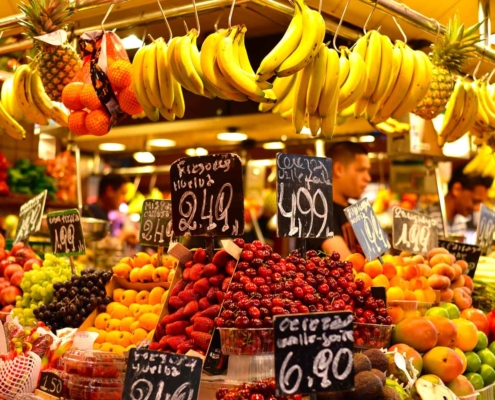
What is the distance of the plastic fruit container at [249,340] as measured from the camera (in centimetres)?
226

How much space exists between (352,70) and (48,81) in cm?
164

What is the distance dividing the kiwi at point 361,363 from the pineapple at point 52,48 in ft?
7.64

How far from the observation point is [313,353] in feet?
6.06

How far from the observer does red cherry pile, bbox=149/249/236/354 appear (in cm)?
252

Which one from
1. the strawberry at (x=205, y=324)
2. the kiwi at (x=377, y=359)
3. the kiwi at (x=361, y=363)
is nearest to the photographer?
the kiwi at (x=361, y=363)

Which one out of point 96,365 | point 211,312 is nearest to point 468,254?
point 211,312

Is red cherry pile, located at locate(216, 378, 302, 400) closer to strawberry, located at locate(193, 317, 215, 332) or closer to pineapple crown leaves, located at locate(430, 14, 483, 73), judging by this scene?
strawberry, located at locate(193, 317, 215, 332)

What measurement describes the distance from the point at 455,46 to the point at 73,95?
6.98 feet

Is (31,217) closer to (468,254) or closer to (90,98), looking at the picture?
(90,98)

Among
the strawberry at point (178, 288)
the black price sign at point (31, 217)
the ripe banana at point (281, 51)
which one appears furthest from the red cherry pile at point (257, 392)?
the black price sign at point (31, 217)

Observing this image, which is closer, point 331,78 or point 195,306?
point 195,306

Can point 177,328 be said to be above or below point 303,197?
below

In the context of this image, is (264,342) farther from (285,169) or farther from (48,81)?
(48,81)

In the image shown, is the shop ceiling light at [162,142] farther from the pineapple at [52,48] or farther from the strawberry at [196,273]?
the strawberry at [196,273]
